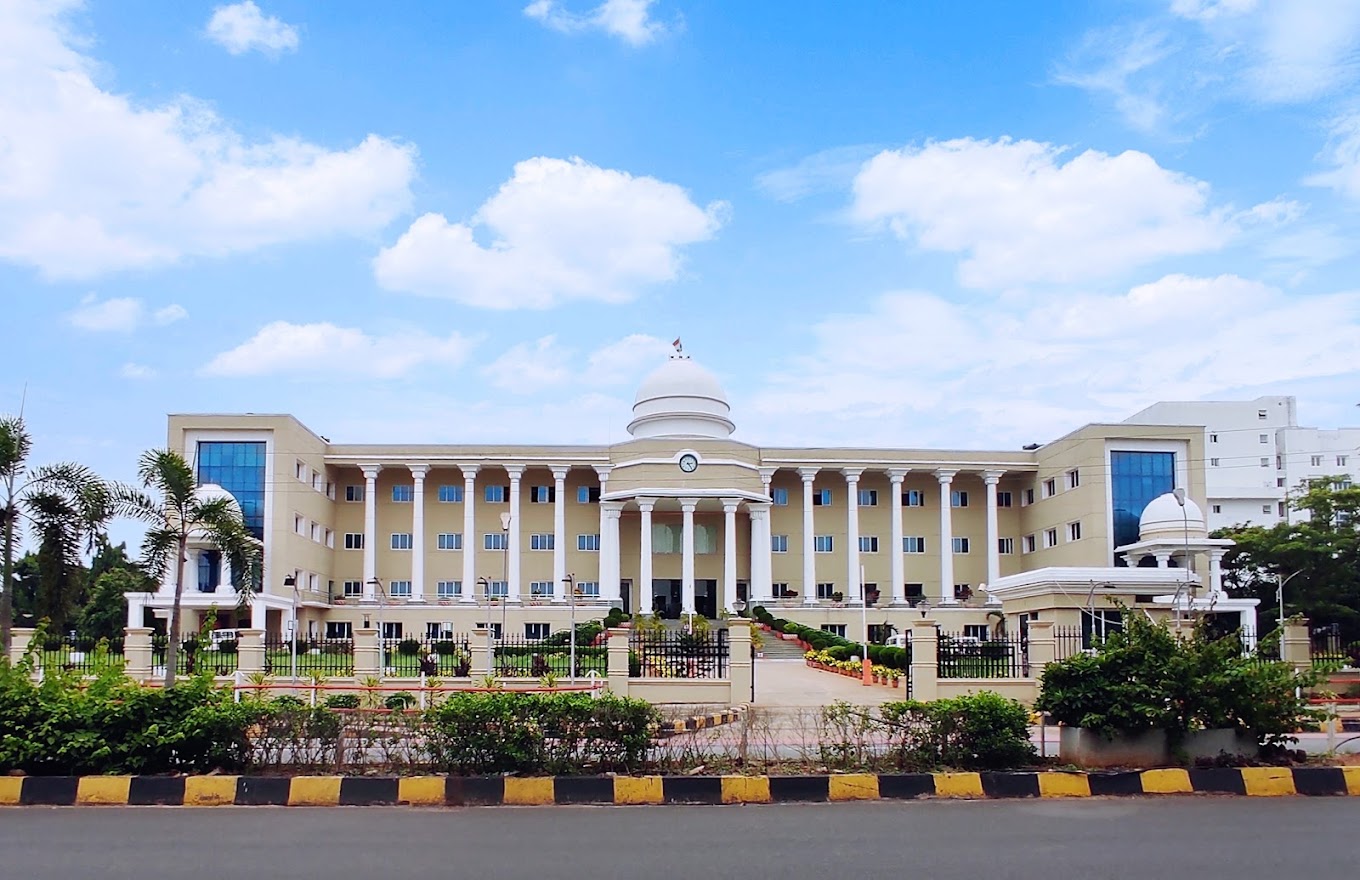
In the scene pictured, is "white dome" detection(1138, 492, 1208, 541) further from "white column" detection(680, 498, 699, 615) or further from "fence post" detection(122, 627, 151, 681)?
"fence post" detection(122, 627, 151, 681)

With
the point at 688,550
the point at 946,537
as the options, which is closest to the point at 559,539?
the point at 688,550

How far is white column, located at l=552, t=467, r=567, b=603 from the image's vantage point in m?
60.5

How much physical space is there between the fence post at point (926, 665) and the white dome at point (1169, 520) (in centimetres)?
2742

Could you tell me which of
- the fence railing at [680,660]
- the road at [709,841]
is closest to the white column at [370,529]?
the fence railing at [680,660]

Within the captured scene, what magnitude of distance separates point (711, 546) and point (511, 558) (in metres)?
9.93

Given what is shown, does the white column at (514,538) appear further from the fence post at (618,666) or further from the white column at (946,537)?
the fence post at (618,666)

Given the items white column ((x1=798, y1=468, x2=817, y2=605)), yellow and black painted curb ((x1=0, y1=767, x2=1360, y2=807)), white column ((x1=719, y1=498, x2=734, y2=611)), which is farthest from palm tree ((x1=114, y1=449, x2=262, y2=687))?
white column ((x1=798, y1=468, x2=817, y2=605))

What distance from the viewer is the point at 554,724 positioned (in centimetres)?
1273

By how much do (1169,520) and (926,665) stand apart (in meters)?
Answer: 28.5

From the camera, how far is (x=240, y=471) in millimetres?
55000

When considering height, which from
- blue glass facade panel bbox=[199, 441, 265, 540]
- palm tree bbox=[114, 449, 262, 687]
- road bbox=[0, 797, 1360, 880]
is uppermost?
blue glass facade panel bbox=[199, 441, 265, 540]

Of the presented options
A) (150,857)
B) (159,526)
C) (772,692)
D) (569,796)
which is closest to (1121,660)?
(569,796)

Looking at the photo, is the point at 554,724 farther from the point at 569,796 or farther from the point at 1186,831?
the point at 1186,831

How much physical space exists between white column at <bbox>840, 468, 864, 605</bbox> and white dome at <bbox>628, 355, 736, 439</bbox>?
6.60m
